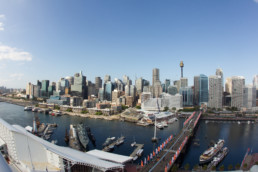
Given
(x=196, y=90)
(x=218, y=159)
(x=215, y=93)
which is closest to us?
(x=218, y=159)

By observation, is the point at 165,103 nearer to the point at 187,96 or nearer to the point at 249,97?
the point at 187,96

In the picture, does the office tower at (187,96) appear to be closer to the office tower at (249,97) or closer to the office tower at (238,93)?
the office tower at (238,93)

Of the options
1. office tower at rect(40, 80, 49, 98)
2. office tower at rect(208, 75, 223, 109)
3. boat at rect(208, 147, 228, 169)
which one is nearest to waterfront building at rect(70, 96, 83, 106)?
office tower at rect(40, 80, 49, 98)

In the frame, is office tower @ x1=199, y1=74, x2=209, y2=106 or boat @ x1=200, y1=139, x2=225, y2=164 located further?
office tower @ x1=199, y1=74, x2=209, y2=106

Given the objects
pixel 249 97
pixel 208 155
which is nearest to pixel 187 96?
pixel 249 97

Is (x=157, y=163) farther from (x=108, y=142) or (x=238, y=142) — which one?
(x=238, y=142)

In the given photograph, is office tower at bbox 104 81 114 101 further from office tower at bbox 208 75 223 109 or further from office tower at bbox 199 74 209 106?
office tower at bbox 208 75 223 109
